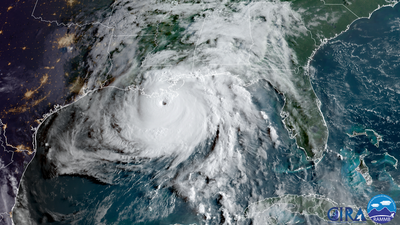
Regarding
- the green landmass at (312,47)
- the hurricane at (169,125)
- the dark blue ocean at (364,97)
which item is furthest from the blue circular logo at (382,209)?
the hurricane at (169,125)

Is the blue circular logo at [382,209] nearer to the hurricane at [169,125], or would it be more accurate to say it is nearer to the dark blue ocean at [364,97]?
the dark blue ocean at [364,97]

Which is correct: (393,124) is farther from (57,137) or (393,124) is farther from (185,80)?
(57,137)

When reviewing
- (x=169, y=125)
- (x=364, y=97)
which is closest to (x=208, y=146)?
(x=169, y=125)

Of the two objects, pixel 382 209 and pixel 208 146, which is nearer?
pixel 382 209

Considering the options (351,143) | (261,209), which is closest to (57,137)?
(261,209)

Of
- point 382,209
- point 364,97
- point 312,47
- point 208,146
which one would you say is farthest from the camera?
point 312,47

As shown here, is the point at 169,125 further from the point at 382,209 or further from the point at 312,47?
the point at 382,209

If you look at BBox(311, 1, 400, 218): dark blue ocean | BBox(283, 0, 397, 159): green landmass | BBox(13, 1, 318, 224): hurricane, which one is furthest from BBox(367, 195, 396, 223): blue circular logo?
BBox(13, 1, 318, 224): hurricane
